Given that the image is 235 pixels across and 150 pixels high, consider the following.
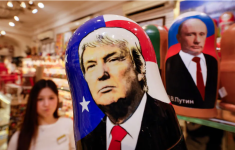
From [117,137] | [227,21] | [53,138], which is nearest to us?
[117,137]

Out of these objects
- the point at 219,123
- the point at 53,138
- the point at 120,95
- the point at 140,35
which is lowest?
the point at 53,138

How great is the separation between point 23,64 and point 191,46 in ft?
15.4

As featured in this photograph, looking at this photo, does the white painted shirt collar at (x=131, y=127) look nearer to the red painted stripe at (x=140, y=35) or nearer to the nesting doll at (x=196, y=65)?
the red painted stripe at (x=140, y=35)

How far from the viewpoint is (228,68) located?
0.55 meters

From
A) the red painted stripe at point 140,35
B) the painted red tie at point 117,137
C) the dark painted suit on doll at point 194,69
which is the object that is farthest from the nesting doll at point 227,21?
the painted red tie at point 117,137

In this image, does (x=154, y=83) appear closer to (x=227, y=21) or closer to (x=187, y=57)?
(x=187, y=57)

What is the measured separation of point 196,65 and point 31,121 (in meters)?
1.03

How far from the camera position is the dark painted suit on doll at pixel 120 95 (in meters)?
0.29

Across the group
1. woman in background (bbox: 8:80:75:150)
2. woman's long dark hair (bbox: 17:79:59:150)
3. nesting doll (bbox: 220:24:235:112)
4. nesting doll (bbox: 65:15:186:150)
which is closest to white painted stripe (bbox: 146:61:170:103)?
nesting doll (bbox: 65:15:186:150)

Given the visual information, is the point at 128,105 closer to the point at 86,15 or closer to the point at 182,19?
the point at 182,19

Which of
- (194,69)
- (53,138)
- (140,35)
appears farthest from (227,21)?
(53,138)

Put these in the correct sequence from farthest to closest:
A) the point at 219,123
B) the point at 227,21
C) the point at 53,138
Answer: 1. the point at 227,21
2. the point at 53,138
3. the point at 219,123

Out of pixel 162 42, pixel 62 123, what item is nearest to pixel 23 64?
pixel 62 123

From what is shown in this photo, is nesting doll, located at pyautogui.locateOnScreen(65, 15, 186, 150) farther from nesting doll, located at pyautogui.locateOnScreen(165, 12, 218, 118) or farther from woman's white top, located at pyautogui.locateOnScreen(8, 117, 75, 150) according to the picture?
woman's white top, located at pyautogui.locateOnScreen(8, 117, 75, 150)
